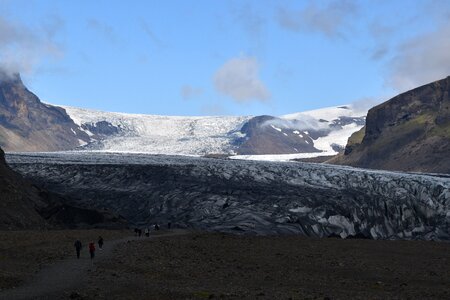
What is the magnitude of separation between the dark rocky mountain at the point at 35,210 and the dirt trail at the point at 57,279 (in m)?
16.0

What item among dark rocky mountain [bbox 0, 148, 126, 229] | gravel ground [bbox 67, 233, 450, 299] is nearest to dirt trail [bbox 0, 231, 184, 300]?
gravel ground [bbox 67, 233, 450, 299]

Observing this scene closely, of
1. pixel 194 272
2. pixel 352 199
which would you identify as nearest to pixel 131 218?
pixel 352 199

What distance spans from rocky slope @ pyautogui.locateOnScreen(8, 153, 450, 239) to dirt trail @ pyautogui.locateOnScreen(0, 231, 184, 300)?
23.4 m

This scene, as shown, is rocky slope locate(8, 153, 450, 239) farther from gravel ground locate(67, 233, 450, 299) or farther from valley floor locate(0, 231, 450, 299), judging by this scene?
gravel ground locate(67, 233, 450, 299)

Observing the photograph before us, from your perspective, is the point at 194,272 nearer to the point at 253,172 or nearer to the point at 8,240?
the point at 8,240

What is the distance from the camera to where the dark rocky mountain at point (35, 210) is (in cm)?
5059

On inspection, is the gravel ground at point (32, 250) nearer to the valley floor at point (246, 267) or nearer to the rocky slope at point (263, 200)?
the valley floor at point (246, 267)

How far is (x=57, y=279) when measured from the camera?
26234mm

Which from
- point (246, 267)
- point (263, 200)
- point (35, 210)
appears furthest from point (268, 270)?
point (263, 200)

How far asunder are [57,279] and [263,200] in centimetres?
4003

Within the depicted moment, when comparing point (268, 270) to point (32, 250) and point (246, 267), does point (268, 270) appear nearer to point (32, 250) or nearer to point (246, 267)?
point (246, 267)

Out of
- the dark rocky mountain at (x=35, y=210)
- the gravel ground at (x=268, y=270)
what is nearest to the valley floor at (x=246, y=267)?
the gravel ground at (x=268, y=270)

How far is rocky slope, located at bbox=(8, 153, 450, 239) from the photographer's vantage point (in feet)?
191

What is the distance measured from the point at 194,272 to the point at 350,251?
16152 millimetres
